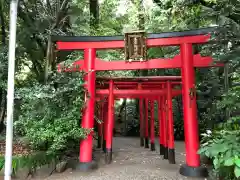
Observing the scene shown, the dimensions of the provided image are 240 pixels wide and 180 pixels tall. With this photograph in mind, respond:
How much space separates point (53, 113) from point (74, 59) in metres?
2.18

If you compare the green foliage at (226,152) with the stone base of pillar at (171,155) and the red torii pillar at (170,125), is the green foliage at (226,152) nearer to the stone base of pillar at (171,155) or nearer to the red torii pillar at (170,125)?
the red torii pillar at (170,125)

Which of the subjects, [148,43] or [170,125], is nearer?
[148,43]

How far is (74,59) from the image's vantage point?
842 centimetres

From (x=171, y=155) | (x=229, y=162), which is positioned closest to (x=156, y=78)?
(x=171, y=155)

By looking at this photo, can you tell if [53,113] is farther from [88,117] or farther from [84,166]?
[84,166]

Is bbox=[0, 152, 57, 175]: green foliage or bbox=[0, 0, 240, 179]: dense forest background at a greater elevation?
bbox=[0, 0, 240, 179]: dense forest background

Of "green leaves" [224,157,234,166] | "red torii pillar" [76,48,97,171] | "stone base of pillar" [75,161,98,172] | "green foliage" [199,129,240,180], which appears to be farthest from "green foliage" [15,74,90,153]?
"green leaves" [224,157,234,166]

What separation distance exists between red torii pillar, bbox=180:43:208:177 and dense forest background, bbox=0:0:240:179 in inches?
19.5

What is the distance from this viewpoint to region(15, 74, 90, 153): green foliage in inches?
269

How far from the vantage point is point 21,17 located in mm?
9352

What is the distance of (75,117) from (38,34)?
161 inches

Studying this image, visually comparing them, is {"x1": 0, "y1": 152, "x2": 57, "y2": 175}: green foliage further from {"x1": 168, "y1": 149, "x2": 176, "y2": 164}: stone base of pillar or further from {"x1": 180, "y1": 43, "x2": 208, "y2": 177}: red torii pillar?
{"x1": 180, "y1": 43, "x2": 208, "y2": 177}: red torii pillar

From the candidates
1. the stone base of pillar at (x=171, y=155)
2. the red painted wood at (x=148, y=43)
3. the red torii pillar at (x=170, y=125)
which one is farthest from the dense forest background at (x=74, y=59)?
the stone base of pillar at (x=171, y=155)

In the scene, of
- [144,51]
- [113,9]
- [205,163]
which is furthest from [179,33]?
[113,9]
